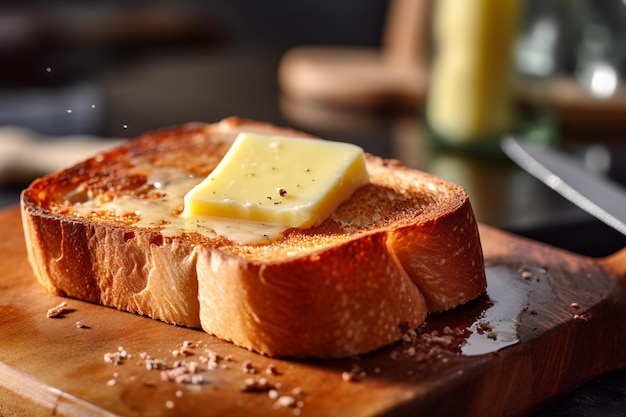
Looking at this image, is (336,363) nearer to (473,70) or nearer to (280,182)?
(280,182)

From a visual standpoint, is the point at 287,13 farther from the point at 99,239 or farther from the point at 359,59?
the point at 99,239

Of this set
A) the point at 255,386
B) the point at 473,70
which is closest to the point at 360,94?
the point at 473,70

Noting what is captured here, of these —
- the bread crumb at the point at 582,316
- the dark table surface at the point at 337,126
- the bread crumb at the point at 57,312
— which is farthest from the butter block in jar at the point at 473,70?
the bread crumb at the point at 57,312

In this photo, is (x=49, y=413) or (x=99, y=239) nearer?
(x=49, y=413)

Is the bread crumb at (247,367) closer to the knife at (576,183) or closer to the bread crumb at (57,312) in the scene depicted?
the bread crumb at (57,312)

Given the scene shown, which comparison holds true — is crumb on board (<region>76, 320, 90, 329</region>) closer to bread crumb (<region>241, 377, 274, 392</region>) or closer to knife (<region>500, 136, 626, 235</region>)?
bread crumb (<region>241, 377, 274, 392</region>)

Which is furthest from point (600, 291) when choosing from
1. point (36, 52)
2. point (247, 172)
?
point (36, 52)
